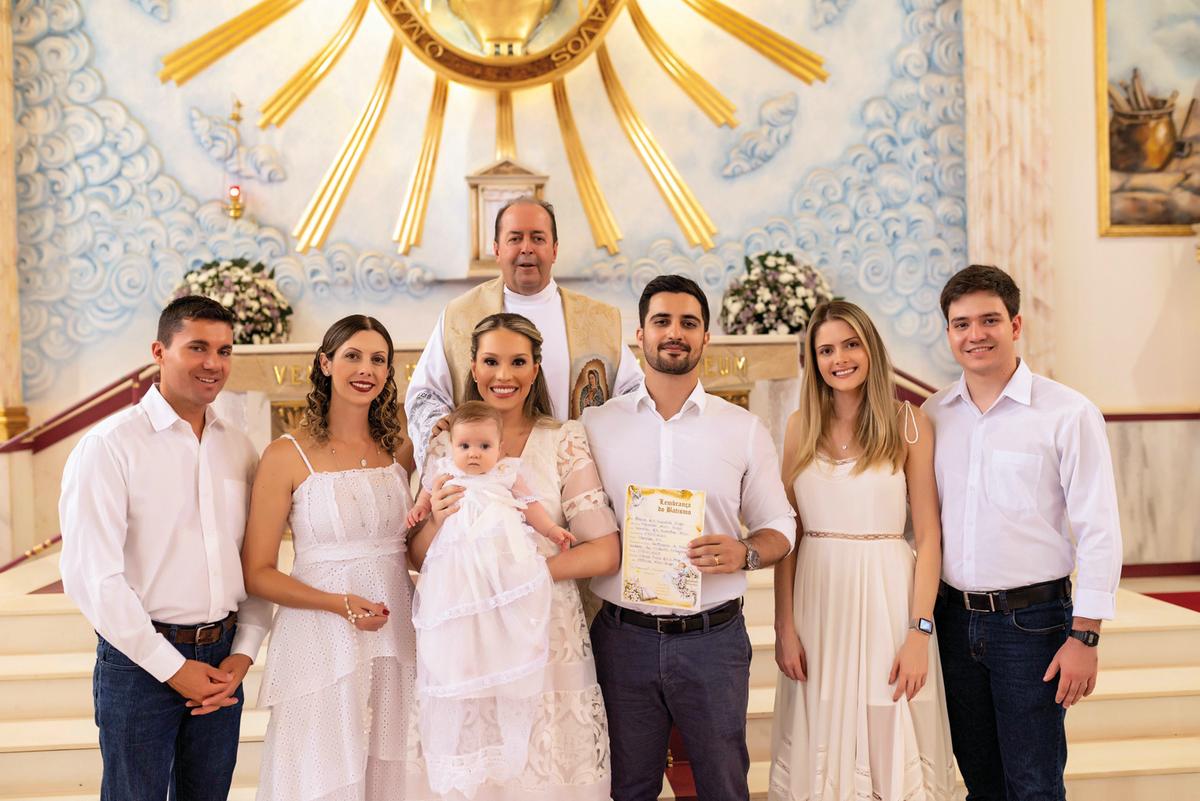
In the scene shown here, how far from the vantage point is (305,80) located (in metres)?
6.16

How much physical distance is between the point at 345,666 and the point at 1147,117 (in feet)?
21.5

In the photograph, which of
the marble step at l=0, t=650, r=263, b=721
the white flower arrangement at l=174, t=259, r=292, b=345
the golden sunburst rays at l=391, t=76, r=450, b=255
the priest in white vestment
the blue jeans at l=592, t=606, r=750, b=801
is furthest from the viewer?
the golden sunburst rays at l=391, t=76, r=450, b=255

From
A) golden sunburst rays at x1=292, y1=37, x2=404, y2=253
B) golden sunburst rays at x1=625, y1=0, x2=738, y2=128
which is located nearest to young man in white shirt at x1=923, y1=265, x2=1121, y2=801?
golden sunburst rays at x1=625, y1=0, x2=738, y2=128

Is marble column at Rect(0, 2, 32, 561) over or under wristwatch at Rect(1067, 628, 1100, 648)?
over

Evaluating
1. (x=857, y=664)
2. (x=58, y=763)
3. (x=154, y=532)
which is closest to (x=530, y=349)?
(x=154, y=532)

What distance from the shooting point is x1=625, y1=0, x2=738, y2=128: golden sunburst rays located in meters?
6.36

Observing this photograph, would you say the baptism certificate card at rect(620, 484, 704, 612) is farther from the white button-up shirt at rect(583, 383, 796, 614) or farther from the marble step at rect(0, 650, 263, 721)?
the marble step at rect(0, 650, 263, 721)

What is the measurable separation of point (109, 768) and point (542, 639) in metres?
1.11

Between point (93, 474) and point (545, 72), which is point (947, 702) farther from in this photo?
point (545, 72)

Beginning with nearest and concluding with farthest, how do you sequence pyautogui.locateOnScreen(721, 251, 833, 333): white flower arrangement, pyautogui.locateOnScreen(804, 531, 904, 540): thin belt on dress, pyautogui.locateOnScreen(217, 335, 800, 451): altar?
pyautogui.locateOnScreen(804, 531, 904, 540): thin belt on dress
pyautogui.locateOnScreen(217, 335, 800, 451): altar
pyautogui.locateOnScreen(721, 251, 833, 333): white flower arrangement

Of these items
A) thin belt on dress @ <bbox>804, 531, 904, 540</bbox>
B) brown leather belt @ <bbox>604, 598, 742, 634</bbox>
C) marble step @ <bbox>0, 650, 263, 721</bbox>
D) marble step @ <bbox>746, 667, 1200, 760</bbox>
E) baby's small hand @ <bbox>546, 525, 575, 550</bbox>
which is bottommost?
marble step @ <bbox>746, 667, 1200, 760</bbox>

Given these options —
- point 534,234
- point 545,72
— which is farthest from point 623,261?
point 534,234

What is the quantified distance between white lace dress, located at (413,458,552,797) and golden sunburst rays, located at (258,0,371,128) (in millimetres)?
4859

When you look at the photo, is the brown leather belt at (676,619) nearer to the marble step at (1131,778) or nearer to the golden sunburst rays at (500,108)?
the marble step at (1131,778)
